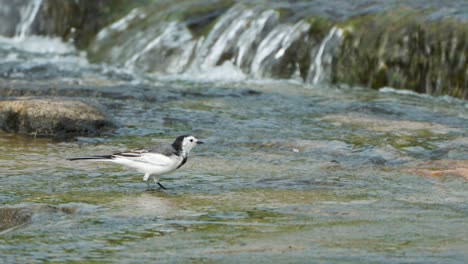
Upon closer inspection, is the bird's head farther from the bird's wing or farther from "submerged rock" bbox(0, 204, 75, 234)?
"submerged rock" bbox(0, 204, 75, 234)

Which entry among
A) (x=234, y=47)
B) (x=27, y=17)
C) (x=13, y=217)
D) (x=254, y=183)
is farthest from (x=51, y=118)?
(x=27, y=17)

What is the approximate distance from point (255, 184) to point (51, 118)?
3.60 m

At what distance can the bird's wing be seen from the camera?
28.3ft

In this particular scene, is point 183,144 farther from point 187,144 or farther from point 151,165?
point 151,165

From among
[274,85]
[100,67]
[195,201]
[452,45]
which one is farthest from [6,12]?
[195,201]

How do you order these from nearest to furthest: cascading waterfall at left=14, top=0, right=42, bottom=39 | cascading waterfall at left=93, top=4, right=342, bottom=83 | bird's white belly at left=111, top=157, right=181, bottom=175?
bird's white belly at left=111, top=157, right=181, bottom=175
cascading waterfall at left=93, top=4, right=342, bottom=83
cascading waterfall at left=14, top=0, right=42, bottom=39

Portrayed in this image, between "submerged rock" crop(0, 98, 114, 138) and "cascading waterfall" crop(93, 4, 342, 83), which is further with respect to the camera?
"cascading waterfall" crop(93, 4, 342, 83)

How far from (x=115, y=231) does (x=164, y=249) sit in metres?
0.63

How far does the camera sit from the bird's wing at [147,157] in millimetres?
8625

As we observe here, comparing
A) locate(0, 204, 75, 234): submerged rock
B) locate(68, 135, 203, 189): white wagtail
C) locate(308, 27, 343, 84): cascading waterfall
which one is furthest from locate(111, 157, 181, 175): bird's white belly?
locate(308, 27, 343, 84): cascading waterfall

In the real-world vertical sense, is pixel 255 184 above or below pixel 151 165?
A: below

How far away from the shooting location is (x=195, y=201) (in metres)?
8.26

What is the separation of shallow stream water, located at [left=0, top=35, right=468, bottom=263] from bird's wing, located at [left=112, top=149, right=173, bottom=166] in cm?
26

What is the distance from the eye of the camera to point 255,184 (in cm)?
905
